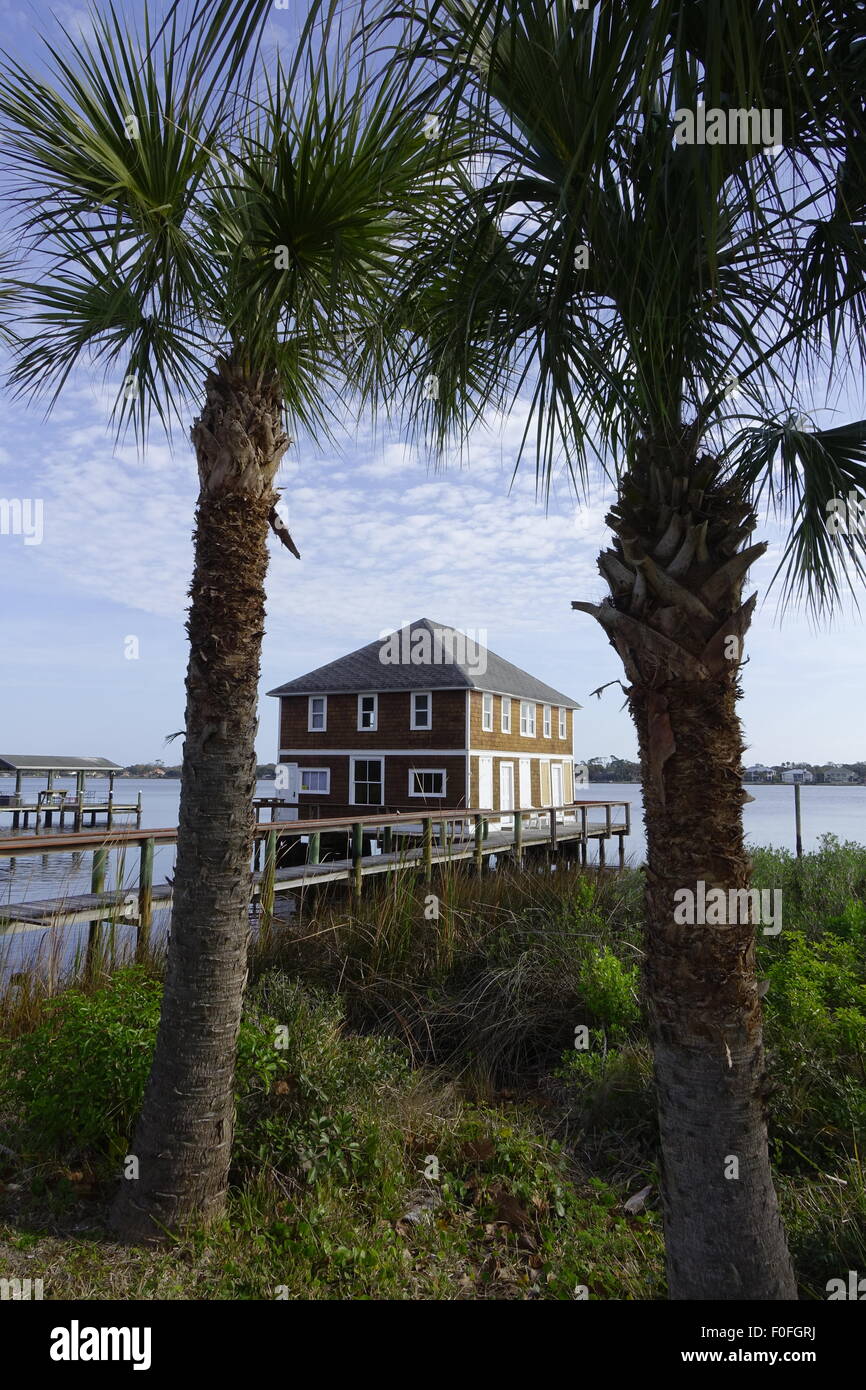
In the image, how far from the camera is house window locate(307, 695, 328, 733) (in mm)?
31266

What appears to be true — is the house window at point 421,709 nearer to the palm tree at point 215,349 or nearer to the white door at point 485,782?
the white door at point 485,782

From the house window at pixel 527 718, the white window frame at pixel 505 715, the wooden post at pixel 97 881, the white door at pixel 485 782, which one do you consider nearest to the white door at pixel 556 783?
the house window at pixel 527 718

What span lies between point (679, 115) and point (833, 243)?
1622 mm

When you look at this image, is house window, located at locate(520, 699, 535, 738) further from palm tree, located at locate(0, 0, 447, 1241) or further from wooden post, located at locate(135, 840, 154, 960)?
palm tree, located at locate(0, 0, 447, 1241)

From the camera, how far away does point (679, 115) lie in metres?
2.22

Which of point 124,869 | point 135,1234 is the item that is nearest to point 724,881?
point 135,1234

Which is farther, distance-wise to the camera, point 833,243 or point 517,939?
point 517,939

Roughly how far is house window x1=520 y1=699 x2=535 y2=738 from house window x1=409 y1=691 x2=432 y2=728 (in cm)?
537

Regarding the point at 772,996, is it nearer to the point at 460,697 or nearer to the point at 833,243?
the point at 833,243

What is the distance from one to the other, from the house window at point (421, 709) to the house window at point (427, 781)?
1592 mm

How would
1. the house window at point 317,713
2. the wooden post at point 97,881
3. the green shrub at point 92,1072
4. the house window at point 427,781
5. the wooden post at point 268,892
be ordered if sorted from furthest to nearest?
the house window at point 317,713 < the house window at point 427,781 < the wooden post at point 268,892 < the wooden post at point 97,881 < the green shrub at point 92,1072

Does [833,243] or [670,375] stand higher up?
[833,243]

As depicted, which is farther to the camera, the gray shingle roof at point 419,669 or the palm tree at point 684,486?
the gray shingle roof at point 419,669

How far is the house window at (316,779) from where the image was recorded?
3097cm
